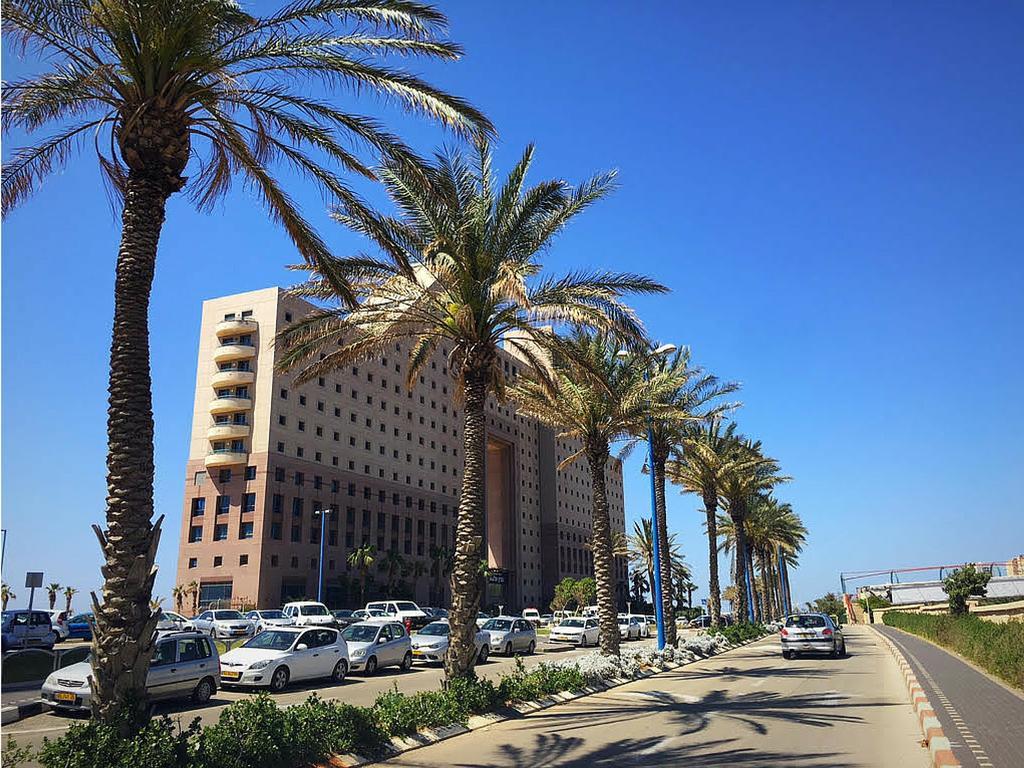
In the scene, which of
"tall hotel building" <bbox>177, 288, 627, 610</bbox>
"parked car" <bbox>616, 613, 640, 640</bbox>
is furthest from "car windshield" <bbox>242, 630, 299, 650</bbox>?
"tall hotel building" <bbox>177, 288, 627, 610</bbox>

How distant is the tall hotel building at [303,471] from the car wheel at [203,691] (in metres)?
38.6

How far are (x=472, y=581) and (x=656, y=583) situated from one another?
536 inches

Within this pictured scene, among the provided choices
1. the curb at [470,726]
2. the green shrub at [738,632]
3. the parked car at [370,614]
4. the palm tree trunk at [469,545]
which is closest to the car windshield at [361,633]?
the curb at [470,726]

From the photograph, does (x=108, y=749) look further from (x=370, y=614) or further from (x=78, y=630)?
(x=78, y=630)

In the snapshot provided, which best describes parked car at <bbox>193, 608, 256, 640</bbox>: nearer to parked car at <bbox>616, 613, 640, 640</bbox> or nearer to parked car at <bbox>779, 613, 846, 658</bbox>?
parked car at <bbox>616, 613, 640, 640</bbox>

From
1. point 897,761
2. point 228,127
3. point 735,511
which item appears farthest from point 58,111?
point 735,511

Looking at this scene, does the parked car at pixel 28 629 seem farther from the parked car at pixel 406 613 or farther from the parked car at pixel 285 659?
the parked car at pixel 285 659

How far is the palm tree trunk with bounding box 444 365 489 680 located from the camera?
1450cm

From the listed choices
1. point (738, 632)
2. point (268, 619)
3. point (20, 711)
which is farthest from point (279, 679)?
point (738, 632)

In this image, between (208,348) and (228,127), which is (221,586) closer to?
(208,348)

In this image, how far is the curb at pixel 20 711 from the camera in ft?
43.8

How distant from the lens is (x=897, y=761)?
32.1ft

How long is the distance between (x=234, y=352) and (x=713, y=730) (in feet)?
204

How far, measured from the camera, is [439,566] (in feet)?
276
